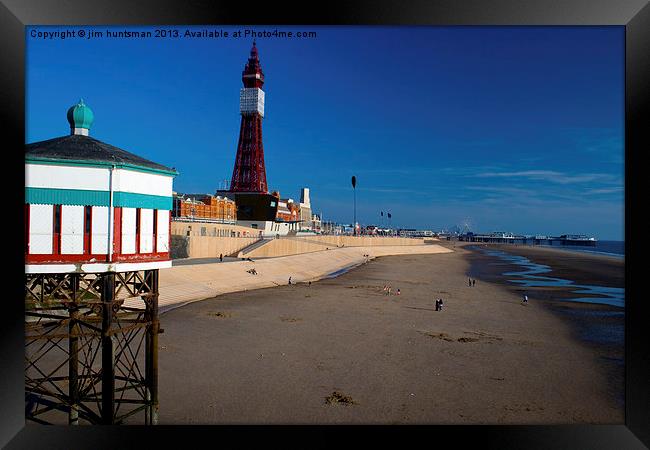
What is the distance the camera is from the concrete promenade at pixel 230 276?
33325 mm

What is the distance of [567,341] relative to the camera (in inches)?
955

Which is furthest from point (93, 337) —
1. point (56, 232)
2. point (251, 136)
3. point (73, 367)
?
point (251, 136)

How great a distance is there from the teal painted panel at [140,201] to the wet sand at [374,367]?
265 inches

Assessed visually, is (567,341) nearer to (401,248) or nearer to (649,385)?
(649,385)

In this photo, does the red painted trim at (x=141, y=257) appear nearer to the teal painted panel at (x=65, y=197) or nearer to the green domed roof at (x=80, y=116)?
the teal painted panel at (x=65, y=197)

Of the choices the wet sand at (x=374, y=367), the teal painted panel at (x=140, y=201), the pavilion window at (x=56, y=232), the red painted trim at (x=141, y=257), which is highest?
the teal painted panel at (x=140, y=201)

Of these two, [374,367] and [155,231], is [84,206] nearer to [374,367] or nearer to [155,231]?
[155,231]

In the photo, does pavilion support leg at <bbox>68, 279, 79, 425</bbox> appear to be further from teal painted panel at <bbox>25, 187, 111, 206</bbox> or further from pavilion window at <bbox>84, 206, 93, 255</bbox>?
teal painted panel at <bbox>25, 187, 111, 206</bbox>

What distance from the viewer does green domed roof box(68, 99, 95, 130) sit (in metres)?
12.5

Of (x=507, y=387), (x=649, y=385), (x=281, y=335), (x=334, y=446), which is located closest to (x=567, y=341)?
(x=507, y=387)

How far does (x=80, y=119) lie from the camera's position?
12555mm

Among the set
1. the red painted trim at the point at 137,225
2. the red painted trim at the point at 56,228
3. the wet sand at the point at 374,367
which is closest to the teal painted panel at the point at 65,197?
the red painted trim at the point at 56,228

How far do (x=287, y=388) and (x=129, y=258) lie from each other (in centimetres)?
765
